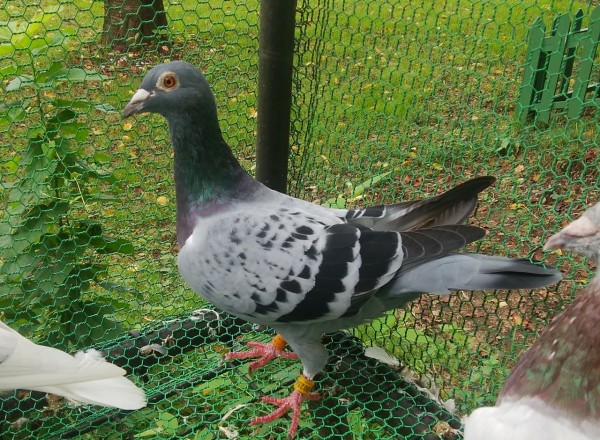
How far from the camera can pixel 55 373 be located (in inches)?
59.7

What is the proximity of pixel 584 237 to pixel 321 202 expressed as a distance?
1580mm

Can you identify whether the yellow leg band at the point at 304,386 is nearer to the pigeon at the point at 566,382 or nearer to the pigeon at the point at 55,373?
the pigeon at the point at 55,373

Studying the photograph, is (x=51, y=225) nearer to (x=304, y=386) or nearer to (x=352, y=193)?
(x=304, y=386)

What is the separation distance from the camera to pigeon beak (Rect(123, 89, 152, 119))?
5.85ft

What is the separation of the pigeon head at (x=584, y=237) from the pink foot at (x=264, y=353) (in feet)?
3.74

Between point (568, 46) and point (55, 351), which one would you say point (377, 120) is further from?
point (55, 351)

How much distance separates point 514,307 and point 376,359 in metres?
0.52

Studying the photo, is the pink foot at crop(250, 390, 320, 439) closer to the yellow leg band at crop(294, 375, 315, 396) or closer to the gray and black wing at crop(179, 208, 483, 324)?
the yellow leg band at crop(294, 375, 315, 396)

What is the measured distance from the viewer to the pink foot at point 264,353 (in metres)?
2.13

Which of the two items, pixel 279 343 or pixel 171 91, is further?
pixel 279 343

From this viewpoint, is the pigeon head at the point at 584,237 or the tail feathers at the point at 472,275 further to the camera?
the tail feathers at the point at 472,275

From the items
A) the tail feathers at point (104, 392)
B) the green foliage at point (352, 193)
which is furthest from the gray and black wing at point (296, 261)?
the green foliage at point (352, 193)

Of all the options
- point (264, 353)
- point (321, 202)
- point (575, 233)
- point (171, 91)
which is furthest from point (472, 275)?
point (321, 202)

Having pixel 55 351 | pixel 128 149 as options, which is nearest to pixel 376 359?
pixel 55 351
